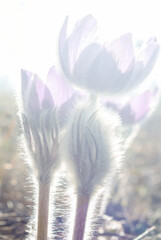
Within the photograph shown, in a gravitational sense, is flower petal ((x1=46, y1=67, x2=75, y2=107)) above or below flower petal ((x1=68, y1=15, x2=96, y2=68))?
below

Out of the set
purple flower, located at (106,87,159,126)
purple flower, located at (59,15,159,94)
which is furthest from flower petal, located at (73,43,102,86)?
purple flower, located at (106,87,159,126)

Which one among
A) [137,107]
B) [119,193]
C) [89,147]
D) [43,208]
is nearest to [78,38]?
[89,147]

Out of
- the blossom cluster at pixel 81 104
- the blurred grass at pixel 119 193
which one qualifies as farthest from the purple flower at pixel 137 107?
the blossom cluster at pixel 81 104

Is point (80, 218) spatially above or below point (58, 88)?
below

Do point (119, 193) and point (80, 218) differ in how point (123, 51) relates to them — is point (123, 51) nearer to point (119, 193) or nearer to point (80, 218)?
point (80, 218)

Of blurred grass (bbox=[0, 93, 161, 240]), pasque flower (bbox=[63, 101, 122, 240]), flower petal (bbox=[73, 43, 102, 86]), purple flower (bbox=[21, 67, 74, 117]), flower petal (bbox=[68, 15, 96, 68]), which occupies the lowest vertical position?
blurred grass (bbox=[0, 93, 161, 240])

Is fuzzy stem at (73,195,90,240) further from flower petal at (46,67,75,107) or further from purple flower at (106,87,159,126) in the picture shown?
purple flower at (106,87,159,126)

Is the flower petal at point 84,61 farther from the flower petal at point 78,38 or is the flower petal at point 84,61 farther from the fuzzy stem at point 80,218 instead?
→ the fuzzy stem at point 80,218
